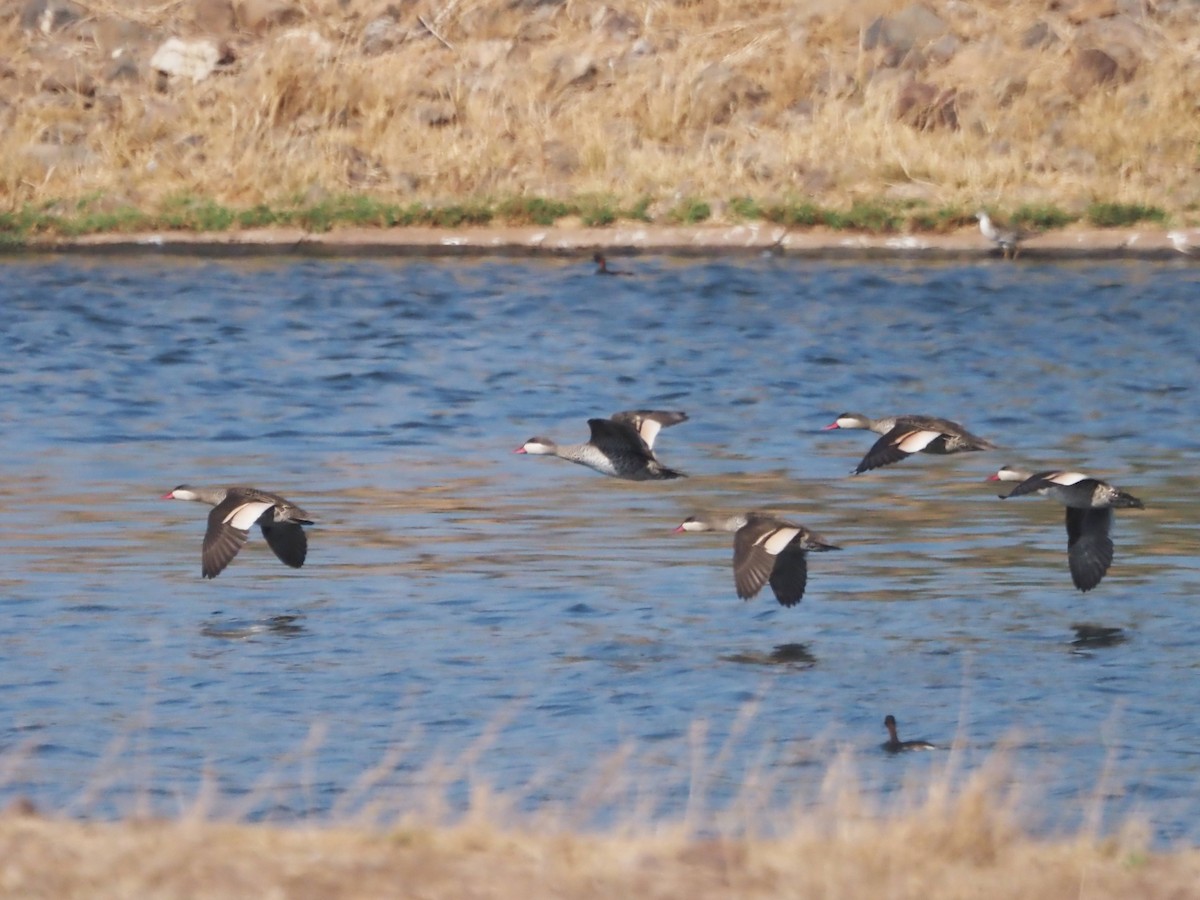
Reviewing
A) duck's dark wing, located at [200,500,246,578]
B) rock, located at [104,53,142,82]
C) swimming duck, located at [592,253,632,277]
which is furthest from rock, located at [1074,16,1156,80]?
duck's dark wing, located at [200,500,246,578]

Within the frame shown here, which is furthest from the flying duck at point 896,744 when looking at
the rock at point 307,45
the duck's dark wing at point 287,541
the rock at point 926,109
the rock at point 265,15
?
the rock at point 265,15

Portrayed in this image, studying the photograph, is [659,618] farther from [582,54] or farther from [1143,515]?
[582,54]

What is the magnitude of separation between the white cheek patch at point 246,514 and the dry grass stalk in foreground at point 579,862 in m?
5.19

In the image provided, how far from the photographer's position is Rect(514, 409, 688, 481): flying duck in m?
12.4

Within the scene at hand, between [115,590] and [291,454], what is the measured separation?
5389 mm

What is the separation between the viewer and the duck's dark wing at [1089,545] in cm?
1148

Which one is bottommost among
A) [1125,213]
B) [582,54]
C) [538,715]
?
[538,715]

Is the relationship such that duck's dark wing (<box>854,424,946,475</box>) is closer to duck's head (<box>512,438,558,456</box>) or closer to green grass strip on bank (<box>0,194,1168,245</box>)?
duck's head (<box>512,438,558,456</box>)

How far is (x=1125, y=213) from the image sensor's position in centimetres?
2603

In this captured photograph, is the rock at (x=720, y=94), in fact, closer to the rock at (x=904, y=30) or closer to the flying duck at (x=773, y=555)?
the rock at (x=904, y=30)

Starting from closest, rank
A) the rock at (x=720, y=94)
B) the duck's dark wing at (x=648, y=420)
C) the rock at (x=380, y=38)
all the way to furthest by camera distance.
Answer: the duck's dark wing at (x=648, y=420) → the rock at (x=720, y=94) → the rock at (x=380, y=38)

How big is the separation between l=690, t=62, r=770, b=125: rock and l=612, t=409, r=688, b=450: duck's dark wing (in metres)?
17.2

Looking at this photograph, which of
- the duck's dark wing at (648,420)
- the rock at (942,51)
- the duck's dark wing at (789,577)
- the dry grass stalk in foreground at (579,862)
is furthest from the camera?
the rock at (942,51)

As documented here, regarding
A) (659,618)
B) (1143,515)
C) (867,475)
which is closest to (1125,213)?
(867,475)
